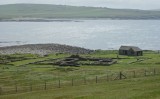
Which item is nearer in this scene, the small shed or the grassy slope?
the grassy slope

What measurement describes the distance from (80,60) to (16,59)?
17.7 metres

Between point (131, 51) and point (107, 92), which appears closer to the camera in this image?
point (107, 92)

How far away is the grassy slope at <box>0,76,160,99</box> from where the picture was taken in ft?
131

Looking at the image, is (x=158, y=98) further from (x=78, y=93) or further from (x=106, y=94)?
(x=78, y=93)

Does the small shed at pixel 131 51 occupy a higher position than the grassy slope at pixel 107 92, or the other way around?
the grassy slope at pixel 107 92

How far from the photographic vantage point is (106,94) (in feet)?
137

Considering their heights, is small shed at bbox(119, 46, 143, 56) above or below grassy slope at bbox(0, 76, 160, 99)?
below

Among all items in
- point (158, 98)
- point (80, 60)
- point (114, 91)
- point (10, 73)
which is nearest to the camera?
point (158, 98)

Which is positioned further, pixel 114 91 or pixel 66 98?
pixel 114 91

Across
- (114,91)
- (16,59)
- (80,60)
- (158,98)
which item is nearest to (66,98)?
(114,91)

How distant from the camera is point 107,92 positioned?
43031 mm

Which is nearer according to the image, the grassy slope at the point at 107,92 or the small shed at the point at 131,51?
the grassy slope at the point at 107,92

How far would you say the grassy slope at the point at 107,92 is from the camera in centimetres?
4006

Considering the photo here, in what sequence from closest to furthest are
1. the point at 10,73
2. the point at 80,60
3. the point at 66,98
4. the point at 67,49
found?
the point at 66,98
the point at 10,73
the point at 80,60
the point at 67,49
